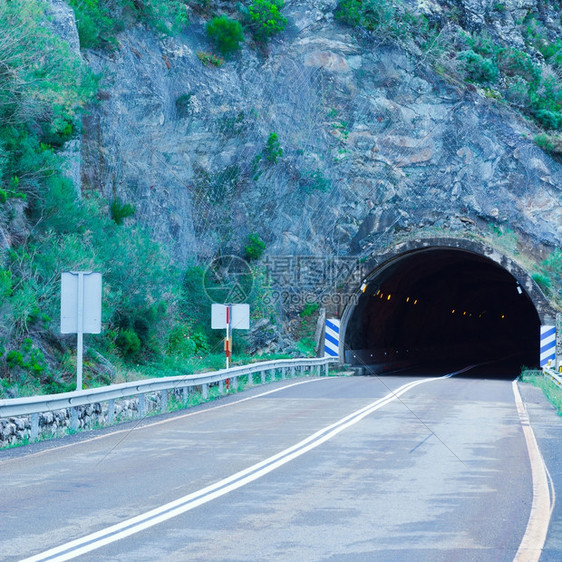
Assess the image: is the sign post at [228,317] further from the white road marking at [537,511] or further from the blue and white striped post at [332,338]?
the blue and white striped post at [332,338]

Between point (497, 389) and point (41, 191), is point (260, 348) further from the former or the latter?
point (41, 191)

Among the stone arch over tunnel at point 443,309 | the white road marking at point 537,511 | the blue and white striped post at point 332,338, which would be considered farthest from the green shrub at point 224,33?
the white road marking at point 537,511

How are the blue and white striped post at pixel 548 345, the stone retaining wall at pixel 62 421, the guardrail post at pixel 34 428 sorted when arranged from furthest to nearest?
the blue and white striped post at pixel 548 345, the stone retaining wall at pixel 62 421, the guardrail post at pixel 34 428

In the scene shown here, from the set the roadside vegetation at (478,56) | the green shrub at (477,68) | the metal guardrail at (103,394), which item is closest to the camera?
the metal guardrail at (103,394)

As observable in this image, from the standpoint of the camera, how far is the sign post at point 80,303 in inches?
612

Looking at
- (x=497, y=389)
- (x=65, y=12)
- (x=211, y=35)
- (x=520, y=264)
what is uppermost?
(x=211, y=35)

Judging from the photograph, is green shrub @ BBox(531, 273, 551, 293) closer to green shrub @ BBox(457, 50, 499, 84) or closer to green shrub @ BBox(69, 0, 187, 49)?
green shrub @ BBox(457, 50, 499, 84)

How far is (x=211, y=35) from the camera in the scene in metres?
38.9

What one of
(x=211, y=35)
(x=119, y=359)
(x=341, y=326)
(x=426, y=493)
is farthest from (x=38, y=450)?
(x=211, y=35)

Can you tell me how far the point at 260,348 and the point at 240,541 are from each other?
28.9m

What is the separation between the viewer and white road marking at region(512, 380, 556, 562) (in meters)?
6.64

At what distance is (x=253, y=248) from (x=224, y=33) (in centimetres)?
1022

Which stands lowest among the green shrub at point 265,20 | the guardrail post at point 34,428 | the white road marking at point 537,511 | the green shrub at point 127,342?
the guardrail post at point 34,428

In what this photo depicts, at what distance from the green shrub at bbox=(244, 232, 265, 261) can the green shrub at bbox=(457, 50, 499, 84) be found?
15.0 meters
